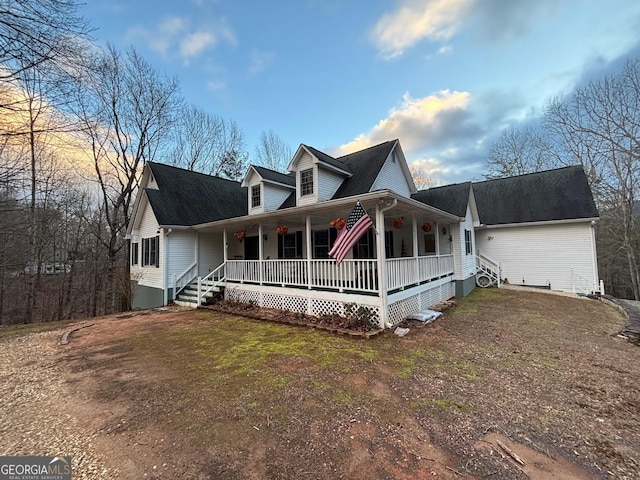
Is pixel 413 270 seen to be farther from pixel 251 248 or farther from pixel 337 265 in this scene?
pixel 251 248

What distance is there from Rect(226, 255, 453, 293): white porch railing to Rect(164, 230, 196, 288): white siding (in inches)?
121

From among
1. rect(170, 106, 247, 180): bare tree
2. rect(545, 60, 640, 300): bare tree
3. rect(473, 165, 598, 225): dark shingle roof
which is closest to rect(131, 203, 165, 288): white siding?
rect(170, 106, 247, 180): bare tree

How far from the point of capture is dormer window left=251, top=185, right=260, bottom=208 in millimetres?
13195

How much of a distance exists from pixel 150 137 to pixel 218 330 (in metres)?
15.8

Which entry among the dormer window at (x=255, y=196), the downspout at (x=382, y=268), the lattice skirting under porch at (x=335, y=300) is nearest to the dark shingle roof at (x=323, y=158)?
the dormer window at (x=255, y=196)

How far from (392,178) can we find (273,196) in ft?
18.4

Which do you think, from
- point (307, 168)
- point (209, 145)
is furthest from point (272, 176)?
point (209, 145)

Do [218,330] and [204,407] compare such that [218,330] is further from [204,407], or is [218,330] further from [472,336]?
[472,336]

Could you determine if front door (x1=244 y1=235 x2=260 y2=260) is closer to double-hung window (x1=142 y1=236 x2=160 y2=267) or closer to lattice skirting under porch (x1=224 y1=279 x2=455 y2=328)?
lattice skirting under porch (x1=224 y1=279 x2=455 y2=328)

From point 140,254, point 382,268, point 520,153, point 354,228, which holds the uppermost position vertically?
point 520,153

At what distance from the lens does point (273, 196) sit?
1320 cm

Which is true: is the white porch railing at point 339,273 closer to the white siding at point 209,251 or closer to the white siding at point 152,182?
the white siding at point 209,251

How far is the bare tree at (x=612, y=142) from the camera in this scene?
1714 cm

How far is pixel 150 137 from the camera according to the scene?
59.3 feet
